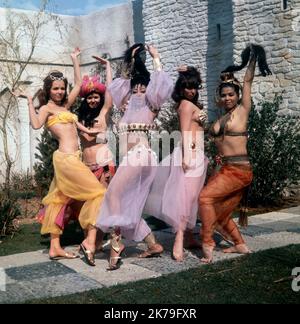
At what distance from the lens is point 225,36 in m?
9.92

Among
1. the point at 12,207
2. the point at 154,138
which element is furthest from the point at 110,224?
the point at 154,138

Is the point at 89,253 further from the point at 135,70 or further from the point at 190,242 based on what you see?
the point at 135,70

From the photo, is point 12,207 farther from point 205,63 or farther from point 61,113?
point 205,63

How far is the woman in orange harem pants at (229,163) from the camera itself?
4539mm

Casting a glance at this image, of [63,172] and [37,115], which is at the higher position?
[37,115]

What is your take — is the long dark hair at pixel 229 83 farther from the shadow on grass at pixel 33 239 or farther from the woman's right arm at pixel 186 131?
the shadow on grass at pixel 33 239

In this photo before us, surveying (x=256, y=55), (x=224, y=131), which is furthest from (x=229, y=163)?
(x=256, y=55)

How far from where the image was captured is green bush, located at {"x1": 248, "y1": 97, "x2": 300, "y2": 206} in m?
7.58

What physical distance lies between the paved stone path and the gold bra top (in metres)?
1.37

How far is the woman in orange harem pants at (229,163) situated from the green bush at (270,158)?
2.92 meters

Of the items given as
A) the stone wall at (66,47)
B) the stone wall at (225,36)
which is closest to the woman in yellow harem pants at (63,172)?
the stone wall at (225,36)

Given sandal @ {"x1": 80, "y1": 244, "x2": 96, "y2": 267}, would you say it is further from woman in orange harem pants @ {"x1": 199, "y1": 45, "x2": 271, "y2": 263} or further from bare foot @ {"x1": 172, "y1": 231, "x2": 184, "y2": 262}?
woman in orange harem pants @ {"x1": 199, "y1": 45, "x2": 271, "y2": 263}

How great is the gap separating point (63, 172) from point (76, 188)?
0.21m

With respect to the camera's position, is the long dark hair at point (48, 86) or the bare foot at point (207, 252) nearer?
the bare foot at point (207, 252)
